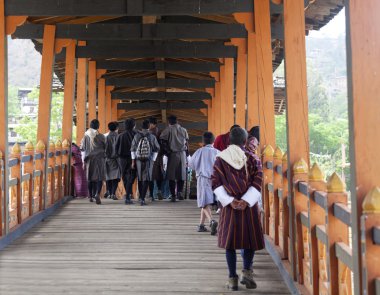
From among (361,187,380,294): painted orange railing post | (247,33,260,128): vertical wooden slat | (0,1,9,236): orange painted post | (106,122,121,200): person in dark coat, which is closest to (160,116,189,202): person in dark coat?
(106,122,121,200): person in dark coat

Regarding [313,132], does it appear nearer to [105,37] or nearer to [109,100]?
[109,100]

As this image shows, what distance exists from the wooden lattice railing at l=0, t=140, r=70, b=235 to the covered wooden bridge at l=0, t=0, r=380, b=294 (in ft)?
0.06

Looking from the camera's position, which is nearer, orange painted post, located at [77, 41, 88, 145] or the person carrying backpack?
the person carrying backpack

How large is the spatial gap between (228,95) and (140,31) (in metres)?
3.10

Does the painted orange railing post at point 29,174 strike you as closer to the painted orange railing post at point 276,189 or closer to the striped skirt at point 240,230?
the painted orange railing post at point 276,189

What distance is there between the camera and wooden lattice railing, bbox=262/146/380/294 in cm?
288

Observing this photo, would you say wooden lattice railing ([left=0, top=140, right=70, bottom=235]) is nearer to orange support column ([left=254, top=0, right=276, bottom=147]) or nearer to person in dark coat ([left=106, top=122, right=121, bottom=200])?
person in dark coat ([left=106, top=122, right=121, bottom=200])

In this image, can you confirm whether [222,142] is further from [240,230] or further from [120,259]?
[240,230]

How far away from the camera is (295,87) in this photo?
5.53 metres

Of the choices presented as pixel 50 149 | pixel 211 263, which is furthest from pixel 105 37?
pixel 211 263

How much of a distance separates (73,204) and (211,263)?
5010 mm

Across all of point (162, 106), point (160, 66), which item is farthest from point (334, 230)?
point (162, 106)

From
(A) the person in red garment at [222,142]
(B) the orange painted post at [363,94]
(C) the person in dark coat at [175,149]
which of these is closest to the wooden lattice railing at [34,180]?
(C) the person in dark coat at [175,149]

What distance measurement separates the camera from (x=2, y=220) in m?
6.90
